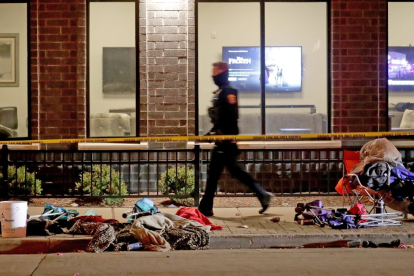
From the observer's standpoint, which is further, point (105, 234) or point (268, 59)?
point (268, 59)

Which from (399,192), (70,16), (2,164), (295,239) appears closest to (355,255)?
(295,239)

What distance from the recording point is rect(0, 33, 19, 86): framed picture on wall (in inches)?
492

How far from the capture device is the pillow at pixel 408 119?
12.6m

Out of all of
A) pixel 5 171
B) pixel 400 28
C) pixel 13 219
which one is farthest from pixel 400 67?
pixel 13 219

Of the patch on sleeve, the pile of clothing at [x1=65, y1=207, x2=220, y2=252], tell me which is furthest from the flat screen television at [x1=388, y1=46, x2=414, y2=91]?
the pile of clothing at [x1=65, y1=207, x2=220, y2=252]

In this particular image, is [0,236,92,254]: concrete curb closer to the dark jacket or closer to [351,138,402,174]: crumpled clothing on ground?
the dark jacket

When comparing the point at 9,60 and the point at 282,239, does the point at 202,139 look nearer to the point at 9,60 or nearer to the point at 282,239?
the point at 282,239

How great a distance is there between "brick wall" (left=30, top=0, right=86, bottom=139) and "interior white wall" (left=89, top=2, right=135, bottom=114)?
0.87 ft

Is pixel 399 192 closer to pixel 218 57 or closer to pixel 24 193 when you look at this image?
pixel 218 57

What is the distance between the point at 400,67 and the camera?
12609mm

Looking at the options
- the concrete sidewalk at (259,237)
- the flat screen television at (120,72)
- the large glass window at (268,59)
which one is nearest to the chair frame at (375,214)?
the concrete sidewalk at (259,237)

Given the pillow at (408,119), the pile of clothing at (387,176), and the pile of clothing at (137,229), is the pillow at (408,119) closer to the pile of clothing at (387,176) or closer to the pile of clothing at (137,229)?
the pile of clothing at (387,176)

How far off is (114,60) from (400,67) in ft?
18.7

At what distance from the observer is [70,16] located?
12.2 m
